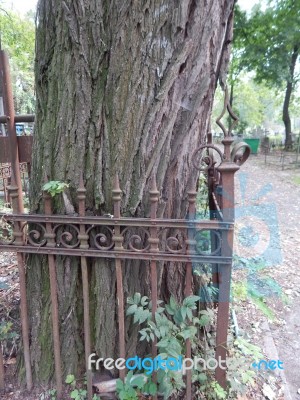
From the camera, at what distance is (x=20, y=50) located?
35.1 feet

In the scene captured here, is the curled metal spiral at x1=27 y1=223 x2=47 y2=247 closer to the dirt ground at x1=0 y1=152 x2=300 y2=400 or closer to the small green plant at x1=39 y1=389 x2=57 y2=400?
the dirt ground at x1=0 y1=152 x2=300 y2=400

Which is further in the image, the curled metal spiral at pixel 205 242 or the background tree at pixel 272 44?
the background tree at pixel 272 44

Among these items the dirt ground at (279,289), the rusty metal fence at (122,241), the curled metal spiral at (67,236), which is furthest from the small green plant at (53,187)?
the dirt ground at (279,289)

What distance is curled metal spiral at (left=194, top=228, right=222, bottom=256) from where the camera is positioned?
174 cm

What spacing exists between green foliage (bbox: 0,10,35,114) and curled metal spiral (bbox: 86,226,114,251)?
26.8ft

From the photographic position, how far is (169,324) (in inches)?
68.8

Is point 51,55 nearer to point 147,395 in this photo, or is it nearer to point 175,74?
point 175,74

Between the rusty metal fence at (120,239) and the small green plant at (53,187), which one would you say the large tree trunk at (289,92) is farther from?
the small green plant at (53,187)

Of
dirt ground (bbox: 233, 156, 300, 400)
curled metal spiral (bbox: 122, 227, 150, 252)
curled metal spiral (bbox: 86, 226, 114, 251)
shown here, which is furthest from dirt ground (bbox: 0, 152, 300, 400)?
curled metal spiral (bbox: 122, 227, 150, 252)

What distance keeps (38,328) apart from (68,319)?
22 cm

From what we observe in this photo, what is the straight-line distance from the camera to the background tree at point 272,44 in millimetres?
16359

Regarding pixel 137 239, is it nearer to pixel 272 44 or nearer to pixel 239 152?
pixel 239 152

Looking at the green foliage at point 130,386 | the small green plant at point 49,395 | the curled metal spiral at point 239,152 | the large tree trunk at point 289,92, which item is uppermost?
the large tree trunk at point 289,92

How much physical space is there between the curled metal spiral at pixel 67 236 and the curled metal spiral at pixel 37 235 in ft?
0.25
